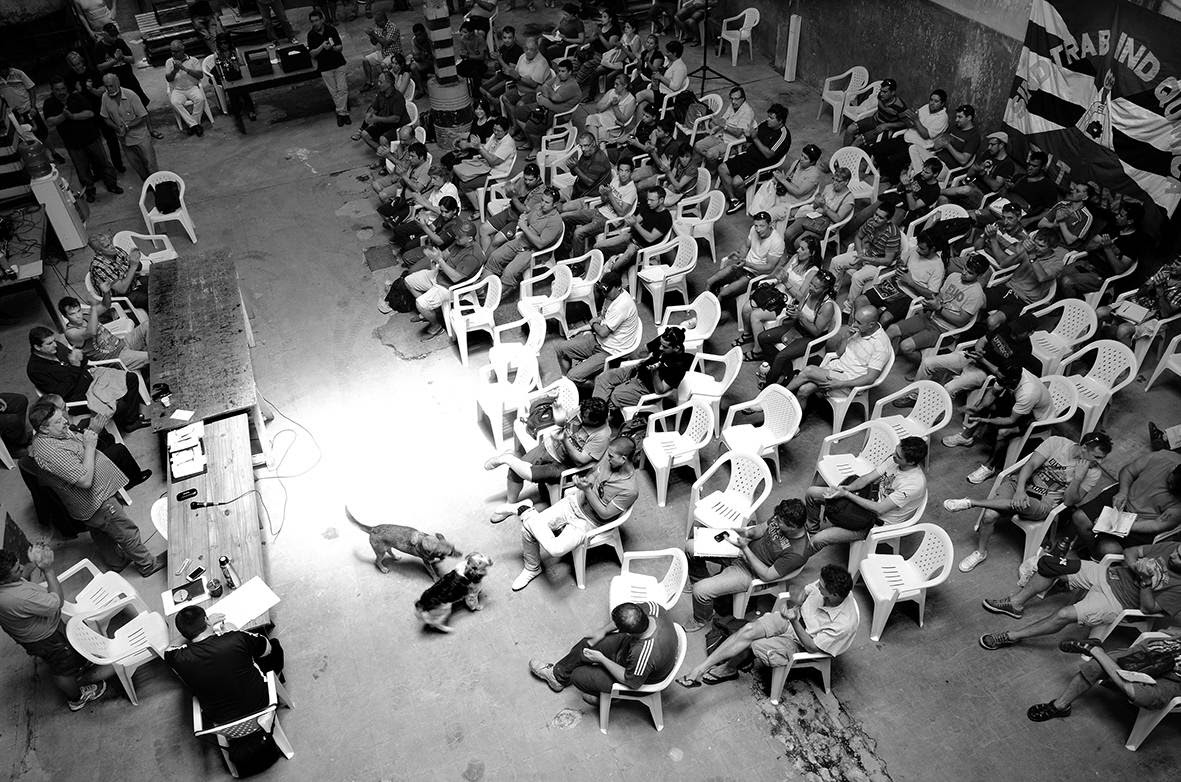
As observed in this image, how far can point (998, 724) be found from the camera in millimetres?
5117

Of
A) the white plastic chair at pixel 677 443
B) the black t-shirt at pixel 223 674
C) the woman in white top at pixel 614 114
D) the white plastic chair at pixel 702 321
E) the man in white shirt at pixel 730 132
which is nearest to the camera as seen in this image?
the black t-shirt at pixel 223 674

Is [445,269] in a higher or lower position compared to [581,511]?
higher

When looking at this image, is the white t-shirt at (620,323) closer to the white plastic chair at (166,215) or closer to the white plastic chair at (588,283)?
the white plastic chair at (588,283)

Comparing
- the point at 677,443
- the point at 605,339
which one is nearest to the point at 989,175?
the point at 605,339

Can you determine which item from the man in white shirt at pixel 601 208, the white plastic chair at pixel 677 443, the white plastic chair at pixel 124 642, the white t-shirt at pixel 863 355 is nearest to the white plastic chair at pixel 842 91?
the man in white shirt at pixel 601 208

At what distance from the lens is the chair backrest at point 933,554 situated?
17.6 feet

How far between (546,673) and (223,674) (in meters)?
1.99

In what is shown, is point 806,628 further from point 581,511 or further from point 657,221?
point 657,221

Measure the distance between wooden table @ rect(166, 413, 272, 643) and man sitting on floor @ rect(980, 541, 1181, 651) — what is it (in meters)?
5.03

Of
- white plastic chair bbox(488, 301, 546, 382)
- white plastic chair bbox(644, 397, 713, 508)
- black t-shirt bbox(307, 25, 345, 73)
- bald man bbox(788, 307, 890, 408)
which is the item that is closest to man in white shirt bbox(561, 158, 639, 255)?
white plastic chair bbox(488, 301, 546, 382)

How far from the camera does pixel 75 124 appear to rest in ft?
35.5

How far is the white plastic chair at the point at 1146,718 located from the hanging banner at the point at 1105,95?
4758 mm

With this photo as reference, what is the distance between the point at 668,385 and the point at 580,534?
1.61 meters

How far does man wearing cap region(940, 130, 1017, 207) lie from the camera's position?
868 centimetres
